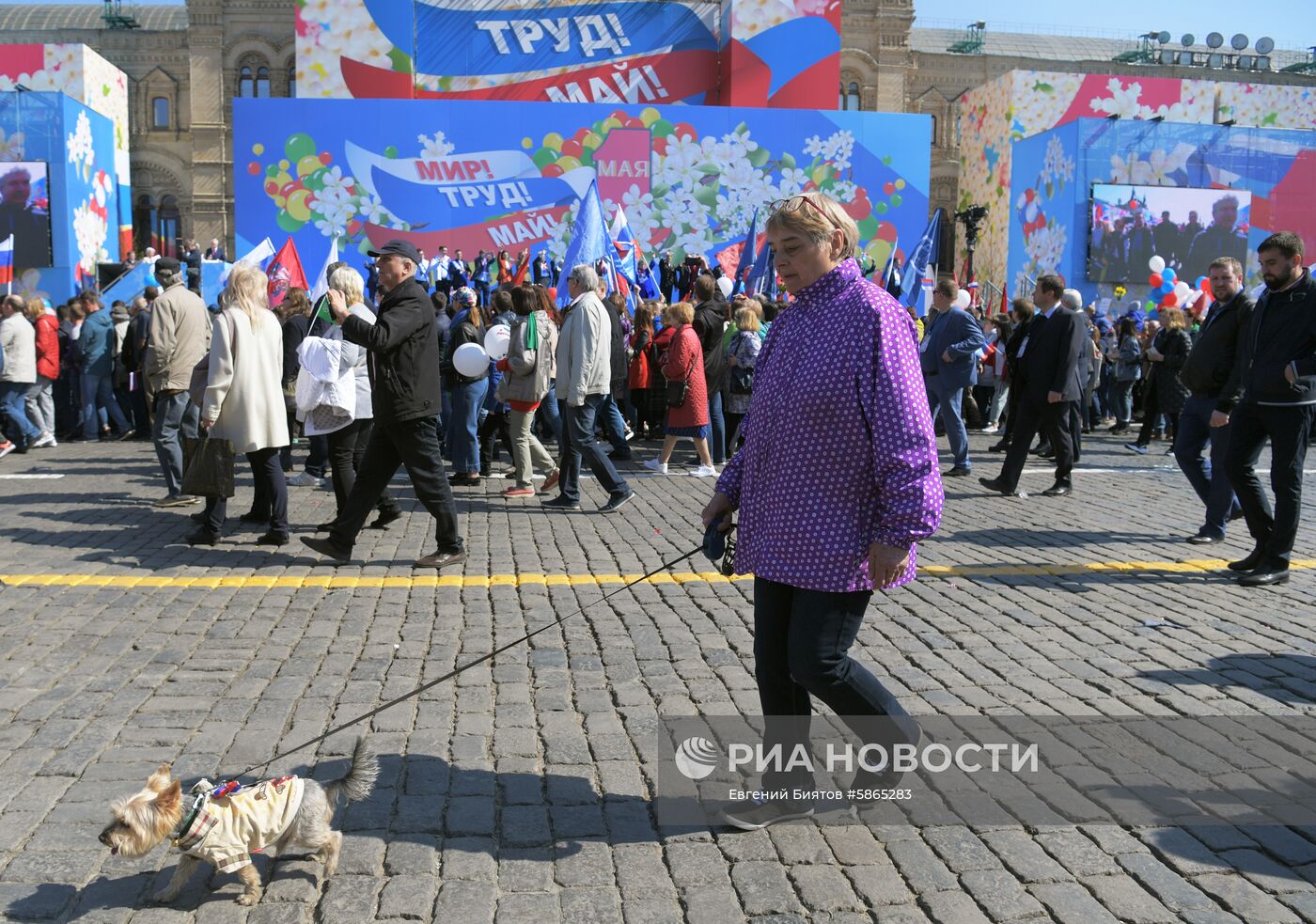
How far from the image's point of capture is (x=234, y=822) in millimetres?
2873

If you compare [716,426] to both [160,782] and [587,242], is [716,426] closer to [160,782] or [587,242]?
[587,242]

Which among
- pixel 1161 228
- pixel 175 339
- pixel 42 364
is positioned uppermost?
pixel 1161 228

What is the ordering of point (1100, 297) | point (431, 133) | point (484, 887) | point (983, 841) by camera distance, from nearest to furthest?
point (484, 887) → point (983, 841) → point (431, 133) → point (1100, 297)

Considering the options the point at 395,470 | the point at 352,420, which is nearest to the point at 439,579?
the point at 395,470

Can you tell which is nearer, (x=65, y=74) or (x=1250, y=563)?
(x=1250, y=563)

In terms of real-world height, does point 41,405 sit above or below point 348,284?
below

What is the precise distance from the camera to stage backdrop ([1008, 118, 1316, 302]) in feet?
103

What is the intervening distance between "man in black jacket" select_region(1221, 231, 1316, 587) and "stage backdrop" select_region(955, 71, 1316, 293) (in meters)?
29.5

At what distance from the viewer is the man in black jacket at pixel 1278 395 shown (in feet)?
A: 20.5

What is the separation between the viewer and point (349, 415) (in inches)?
297

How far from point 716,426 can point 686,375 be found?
4.23ft

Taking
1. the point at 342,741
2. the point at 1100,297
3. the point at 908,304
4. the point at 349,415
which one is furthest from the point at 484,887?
the point at 1100,297

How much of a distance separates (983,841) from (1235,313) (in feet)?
16.6

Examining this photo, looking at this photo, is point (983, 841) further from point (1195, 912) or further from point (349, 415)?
point (349, 415)
